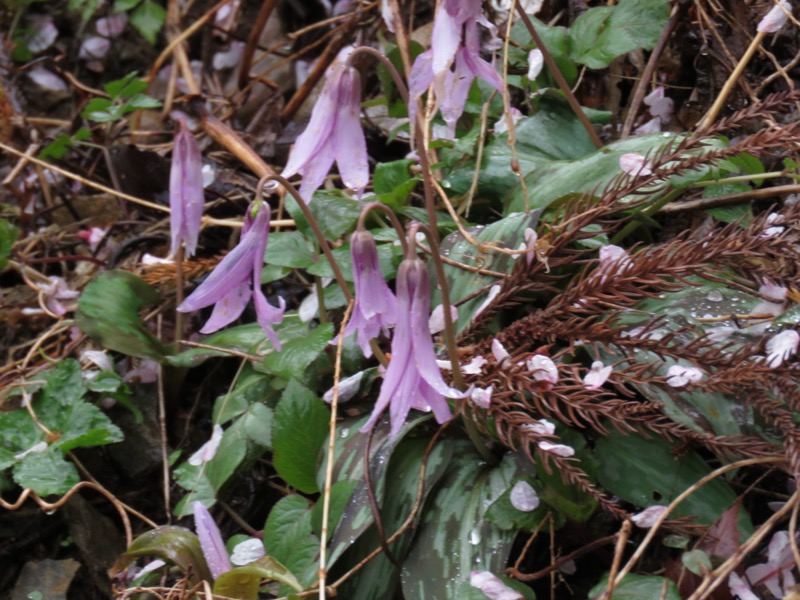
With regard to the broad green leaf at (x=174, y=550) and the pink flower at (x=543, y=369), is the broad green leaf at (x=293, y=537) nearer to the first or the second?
the broad green leaf at (x=174, y=550)

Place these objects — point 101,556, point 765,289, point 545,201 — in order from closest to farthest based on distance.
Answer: point 765,289, point 545,201, point 101,556

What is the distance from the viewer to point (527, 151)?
1667mm

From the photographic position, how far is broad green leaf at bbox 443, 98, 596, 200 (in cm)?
→ 162

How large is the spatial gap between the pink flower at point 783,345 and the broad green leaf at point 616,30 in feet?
2.33

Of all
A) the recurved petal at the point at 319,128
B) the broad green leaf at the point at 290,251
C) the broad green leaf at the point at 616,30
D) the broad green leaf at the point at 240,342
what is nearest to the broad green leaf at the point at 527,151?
the broad green leaf at the point at 616,30

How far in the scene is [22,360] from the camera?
1.86 metres

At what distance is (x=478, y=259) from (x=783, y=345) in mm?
483

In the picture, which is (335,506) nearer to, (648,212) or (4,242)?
(648,212)

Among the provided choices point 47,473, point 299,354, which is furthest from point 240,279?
point 47,473

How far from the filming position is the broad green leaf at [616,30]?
1.62 meters

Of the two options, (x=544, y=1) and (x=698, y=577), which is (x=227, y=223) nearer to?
(x=544, y=1)

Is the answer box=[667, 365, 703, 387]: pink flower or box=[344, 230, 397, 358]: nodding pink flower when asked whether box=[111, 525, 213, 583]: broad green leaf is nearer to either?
box=[344, 230, 397, 358]: nodding pink flower

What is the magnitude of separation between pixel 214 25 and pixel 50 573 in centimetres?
203

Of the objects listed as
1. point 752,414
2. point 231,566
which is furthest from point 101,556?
point 752,414
